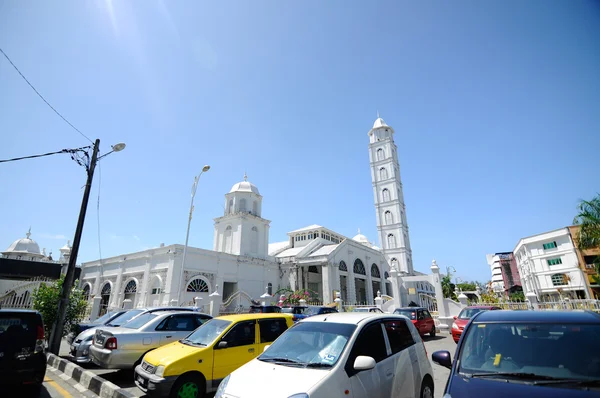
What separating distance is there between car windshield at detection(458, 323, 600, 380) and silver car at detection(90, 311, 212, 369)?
22.7 ft

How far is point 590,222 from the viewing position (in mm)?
19938

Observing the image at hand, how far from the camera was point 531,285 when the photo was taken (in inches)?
1640

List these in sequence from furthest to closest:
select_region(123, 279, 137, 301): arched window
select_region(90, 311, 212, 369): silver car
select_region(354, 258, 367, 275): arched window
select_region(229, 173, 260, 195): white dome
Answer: select_region(354, 258, 367, 275): arched window → select_region(229, 173, 260, 195): white dome → select_region(123, 279, 137, 301): arched window → select_region(90, 311, 212, 369): silver car

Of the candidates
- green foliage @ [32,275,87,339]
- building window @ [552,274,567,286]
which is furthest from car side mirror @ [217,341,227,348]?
building window @ [552,274,567,286]

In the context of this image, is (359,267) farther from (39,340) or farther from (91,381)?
(39,340)

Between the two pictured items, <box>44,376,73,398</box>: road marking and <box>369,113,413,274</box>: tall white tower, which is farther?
<box>369,113,413,274</box>: tall white tower

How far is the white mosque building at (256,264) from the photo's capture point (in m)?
23.3

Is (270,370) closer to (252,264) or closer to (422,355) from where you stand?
(422,355)

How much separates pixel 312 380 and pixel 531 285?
52.1m

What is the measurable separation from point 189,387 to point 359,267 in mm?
34379

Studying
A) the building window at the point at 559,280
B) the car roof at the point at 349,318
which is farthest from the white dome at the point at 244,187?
the building window at the point at 559,280

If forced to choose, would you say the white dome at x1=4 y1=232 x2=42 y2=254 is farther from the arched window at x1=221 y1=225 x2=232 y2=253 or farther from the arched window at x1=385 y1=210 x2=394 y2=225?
the arched window at x1=385 y1=210 x2=394 y2=225

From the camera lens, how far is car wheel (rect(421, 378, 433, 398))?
184 inches

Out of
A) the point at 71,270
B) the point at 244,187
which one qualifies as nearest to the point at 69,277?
the point at 71,270
